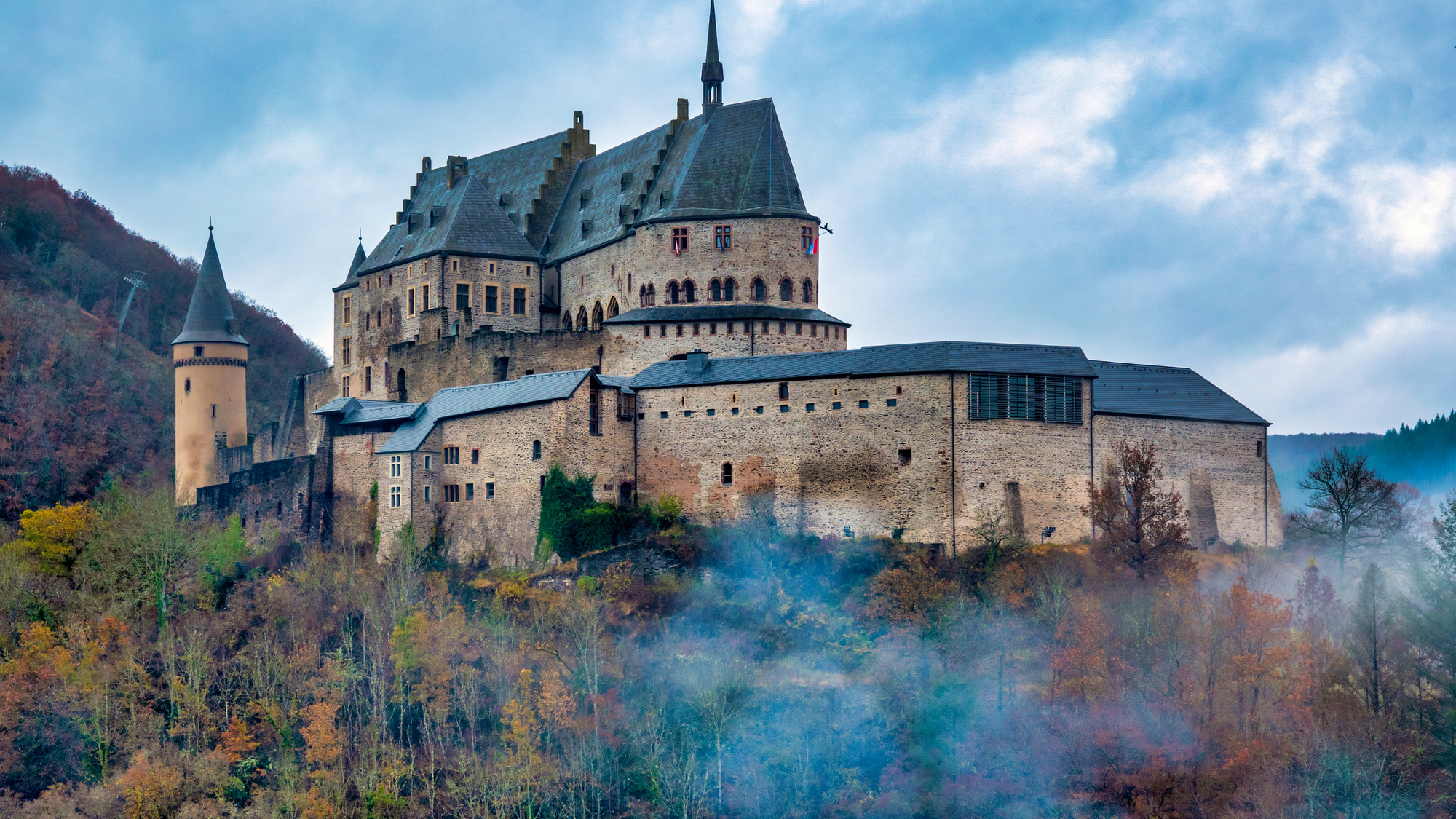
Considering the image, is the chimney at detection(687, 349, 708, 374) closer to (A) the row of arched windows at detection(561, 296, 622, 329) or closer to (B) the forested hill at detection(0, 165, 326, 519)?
(A) the row of arched windows at detection(561, 296, 622, 329)

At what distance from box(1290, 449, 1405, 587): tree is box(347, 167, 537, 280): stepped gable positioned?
3360cm

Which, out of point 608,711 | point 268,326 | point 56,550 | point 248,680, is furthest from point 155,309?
point 608,711

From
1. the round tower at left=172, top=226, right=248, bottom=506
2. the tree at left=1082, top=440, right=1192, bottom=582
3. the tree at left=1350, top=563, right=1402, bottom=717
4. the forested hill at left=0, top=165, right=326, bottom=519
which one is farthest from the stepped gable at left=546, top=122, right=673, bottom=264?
the tree at left=1350, top=563, right=1402, bottom=717

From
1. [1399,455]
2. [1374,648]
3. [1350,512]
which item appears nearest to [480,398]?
[1374,648]

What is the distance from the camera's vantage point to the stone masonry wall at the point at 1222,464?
57.8 meters

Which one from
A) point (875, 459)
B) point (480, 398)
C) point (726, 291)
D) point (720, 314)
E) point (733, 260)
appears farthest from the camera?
point (733, 260)

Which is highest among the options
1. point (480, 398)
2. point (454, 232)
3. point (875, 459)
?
point (454, 232)

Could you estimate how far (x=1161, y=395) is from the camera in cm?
5941

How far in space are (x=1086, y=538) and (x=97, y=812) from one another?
31.7 meters

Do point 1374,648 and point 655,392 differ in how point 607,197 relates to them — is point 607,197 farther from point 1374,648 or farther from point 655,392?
point 1374,648

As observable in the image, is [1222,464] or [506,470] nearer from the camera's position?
[506,470]

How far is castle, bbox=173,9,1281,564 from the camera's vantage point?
55.6 m

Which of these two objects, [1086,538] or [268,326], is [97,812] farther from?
[268,326]

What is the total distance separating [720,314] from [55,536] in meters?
26.8
